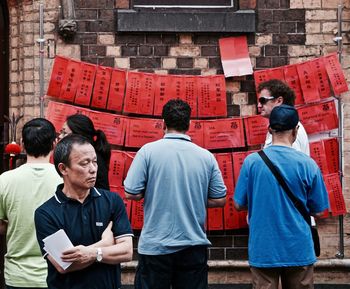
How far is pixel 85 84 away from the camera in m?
8.01

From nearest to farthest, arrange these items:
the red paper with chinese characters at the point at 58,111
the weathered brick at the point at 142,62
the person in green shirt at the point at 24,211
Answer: the person in green shirt at the point at 24,211 → the red paper with chinese characters at the point at 58,111 → the weathered brick at the point at 142,62

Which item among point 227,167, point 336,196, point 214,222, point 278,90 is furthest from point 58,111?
point 336,196

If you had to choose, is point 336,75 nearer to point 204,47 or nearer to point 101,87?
point 204,47

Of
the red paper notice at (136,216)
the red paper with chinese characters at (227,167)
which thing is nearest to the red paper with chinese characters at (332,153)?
the red paper with chinese characters at (227,167)

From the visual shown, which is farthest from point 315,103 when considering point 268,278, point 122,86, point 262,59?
point 268,278

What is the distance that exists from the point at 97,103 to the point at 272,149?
309cm

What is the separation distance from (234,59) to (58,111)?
6.12ft

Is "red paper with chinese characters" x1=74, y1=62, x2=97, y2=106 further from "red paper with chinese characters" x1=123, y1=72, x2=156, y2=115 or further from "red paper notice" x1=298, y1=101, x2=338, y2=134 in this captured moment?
"red paper notice" x1=298, y1=101, x2=338, y2=134

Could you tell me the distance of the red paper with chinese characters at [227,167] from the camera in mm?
8031

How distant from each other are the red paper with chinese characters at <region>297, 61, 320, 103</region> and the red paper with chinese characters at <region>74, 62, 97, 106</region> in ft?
6.92

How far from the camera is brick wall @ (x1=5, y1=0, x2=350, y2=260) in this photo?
8.09 metres

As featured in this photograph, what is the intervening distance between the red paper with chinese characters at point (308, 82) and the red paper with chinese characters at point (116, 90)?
5.93 feet

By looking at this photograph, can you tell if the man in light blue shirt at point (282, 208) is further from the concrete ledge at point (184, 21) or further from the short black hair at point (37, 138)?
the concrete ledge at point (184, 21)

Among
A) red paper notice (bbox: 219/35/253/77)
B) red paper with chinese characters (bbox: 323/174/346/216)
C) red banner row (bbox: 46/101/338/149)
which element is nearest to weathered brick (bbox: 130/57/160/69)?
red banner row (bbox: 46/101/338/149)
